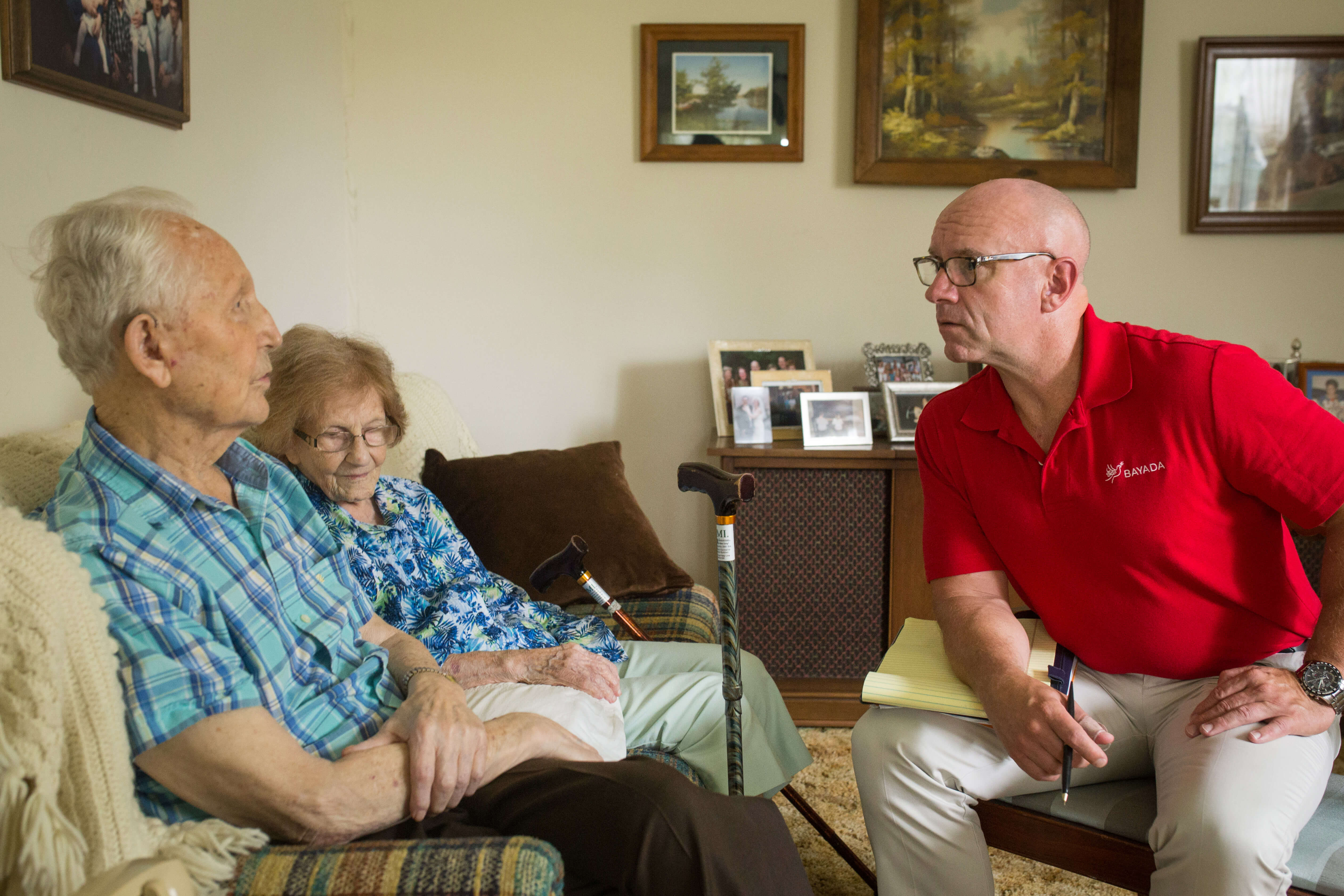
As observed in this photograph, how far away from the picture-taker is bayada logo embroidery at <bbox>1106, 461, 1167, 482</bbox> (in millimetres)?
1428

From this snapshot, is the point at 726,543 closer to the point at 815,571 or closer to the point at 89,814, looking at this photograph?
the point at 89,814

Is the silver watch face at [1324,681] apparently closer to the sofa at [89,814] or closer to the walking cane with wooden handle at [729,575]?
the walking cane with wooden handle at [729,575]

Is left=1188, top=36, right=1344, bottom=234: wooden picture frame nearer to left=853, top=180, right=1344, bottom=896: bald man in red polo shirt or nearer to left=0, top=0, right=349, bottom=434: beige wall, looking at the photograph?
left=853, top=180, right=1344, bottom=896: bald man in red polo shirt

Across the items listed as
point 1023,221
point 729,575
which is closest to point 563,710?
point 729,575

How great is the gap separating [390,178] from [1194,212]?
240cm

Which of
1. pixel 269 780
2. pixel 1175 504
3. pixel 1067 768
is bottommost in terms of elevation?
pixel 1067 768

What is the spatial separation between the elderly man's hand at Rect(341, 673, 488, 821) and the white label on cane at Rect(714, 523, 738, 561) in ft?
1.27

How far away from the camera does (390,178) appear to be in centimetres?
297

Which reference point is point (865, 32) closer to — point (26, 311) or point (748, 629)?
point (748, 629)

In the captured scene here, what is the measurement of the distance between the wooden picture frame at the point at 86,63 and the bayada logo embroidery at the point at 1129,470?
1.83 meters

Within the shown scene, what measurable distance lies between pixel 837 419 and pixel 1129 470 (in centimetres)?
125

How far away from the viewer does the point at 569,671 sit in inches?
61.2

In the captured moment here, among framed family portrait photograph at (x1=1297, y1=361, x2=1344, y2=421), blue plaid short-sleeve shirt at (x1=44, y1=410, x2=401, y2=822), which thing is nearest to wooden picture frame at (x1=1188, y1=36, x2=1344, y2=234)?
framed family portrait photograph at (x1=1297, y1=361, x2=1344, y2=421)

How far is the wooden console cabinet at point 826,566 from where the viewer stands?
254 cm
